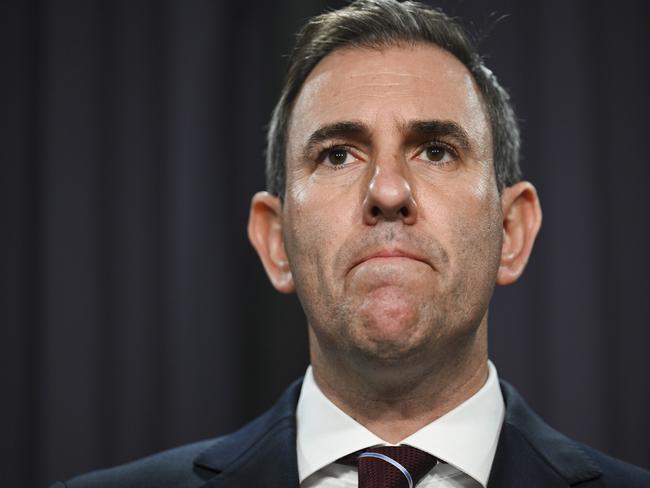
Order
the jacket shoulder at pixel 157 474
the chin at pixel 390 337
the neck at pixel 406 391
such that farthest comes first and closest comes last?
the jacket shoulder at pixel 157 474 < the neck at pixel 406 391 < the chin at pixel 390 337

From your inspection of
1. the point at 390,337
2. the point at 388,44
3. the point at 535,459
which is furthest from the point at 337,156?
the point at 535,459

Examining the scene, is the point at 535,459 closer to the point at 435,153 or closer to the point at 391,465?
the point at 391,465

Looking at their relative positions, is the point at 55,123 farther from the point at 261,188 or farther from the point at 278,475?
the point at 278,475

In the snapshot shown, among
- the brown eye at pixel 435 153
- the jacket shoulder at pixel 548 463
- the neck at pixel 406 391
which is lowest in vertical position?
the jacket shoulder at pixel 548 463

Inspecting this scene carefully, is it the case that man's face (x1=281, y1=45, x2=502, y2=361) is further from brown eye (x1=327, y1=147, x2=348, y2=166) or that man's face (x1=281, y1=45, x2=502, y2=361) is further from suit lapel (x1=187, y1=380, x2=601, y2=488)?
suit lapel (x1=187, y1=380, x2=601, y2=488)

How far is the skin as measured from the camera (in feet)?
4.48

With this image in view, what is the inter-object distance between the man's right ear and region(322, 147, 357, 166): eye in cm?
22

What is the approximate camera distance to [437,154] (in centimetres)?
152

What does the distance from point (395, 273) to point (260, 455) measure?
0.50m

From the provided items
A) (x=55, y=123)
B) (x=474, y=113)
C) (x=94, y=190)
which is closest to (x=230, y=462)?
(x=474, y=113)

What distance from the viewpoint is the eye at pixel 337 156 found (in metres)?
1.53

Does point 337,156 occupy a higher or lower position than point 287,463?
higher

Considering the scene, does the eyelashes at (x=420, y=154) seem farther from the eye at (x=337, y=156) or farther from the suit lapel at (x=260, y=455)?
the suit lapel at (x=260, y=455)

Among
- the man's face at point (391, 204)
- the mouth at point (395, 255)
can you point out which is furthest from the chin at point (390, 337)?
the mouth at point (395, 255)
